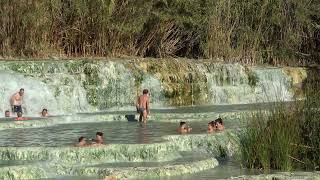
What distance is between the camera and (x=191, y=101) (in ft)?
Result: 84.5

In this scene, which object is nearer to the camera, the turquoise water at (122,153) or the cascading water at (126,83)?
the turquoise water at (122,153)

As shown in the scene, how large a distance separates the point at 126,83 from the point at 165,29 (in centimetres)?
557

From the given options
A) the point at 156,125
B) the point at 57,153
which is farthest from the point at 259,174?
the point at 156,125

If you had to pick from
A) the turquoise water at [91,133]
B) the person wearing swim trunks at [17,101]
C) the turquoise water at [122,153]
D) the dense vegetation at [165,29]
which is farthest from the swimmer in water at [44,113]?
the dense vegetation at [165,29]

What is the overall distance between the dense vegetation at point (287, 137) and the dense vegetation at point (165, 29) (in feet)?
47.0

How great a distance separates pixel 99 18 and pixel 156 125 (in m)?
8.83

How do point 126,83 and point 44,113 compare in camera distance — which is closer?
point 44,113

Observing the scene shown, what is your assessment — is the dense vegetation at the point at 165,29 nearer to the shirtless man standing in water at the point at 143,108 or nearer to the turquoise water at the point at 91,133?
the shirtless man standing in water at the point at 143,108

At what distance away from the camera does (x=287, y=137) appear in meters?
11.3

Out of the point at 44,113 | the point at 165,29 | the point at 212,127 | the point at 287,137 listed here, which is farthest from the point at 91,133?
Answer: the point at 165,29

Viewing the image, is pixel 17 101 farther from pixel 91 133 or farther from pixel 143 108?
pixel 91 133

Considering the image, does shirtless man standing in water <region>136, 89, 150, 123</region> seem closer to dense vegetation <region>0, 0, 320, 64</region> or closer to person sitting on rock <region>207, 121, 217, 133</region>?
person sitting on rock <region>207, 121, 217, 133</region>

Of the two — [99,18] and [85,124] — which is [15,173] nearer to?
[85,124]

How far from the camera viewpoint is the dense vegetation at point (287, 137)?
446 inches
